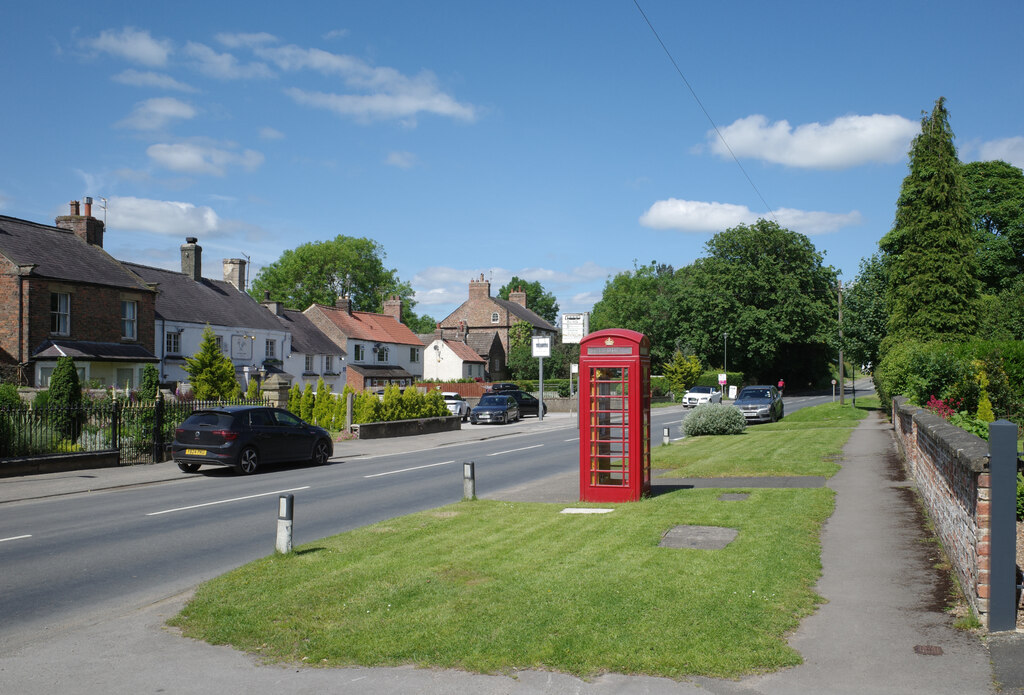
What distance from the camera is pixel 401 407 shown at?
35594 mm

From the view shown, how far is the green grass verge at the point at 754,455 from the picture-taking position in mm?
16453

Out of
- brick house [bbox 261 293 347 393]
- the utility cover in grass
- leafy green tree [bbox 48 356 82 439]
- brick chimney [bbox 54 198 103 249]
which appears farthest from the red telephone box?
brick house [bbox 261 293 347 393]

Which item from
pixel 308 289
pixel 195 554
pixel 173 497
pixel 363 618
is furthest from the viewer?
pixel 308 289

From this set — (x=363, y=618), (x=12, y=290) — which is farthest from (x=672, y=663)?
(x=12, y=290)

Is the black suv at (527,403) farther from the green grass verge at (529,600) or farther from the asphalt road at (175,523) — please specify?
the green grass verge at (529,600)

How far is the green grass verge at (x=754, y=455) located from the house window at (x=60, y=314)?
28025mm

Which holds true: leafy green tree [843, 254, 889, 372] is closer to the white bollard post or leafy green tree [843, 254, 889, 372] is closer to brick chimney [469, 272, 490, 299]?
the white bollard post

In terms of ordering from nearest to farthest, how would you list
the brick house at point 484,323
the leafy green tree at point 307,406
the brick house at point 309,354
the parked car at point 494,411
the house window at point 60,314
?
the leafy green tree at point 307,406 < the house window at point 60,314 < the parked car at point 494,411 < the brick house at point 309,354 < the brick house at point 484,323

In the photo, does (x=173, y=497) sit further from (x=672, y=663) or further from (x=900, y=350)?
(x=900, y=350)

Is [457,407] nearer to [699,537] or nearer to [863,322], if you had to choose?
[863,322]

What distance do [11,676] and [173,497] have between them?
1035 cm

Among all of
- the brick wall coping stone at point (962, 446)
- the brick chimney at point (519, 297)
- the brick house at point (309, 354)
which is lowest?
the brick wall coping stone at point (962, 446)

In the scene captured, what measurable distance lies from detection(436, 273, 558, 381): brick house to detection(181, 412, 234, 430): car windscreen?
6588 centimetres

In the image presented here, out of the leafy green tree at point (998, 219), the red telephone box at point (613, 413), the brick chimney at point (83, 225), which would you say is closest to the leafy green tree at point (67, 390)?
the red telephone box at point (613, 413)
